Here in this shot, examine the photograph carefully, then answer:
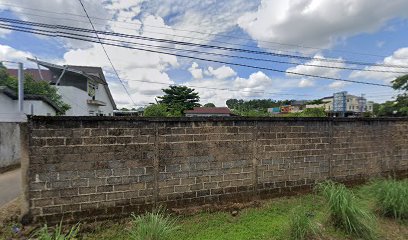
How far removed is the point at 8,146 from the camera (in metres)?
8.62

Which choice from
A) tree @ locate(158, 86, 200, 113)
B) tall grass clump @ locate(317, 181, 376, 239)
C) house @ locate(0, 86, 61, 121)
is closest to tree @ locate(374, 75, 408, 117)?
tree @ locate(158, 86, 200, 113)

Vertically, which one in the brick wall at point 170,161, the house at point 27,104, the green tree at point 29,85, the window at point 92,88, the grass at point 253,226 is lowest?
the grass at point 253,226

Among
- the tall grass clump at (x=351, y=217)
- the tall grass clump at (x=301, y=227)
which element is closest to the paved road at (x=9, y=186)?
the tall grass clump at (x=301, y=227)

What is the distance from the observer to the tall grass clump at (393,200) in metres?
4.18

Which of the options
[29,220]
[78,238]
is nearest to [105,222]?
[78,238]

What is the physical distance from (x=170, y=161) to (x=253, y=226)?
165 centimetres

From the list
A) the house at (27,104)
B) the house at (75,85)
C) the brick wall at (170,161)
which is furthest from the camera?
the house at (75,85)

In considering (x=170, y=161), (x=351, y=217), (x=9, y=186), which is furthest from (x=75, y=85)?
(x=351, y=217)

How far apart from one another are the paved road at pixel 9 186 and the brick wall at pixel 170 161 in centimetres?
222

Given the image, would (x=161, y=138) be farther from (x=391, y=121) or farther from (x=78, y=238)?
(x=391, y=121)

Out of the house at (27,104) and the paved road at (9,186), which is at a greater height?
the house at (27,104)

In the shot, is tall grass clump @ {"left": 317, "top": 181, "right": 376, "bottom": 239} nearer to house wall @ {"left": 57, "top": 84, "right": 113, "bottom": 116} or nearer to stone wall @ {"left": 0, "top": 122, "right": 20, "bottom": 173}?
stone wall @ {"left": 0, "top": 122, "right": 20, "bottom": 173}

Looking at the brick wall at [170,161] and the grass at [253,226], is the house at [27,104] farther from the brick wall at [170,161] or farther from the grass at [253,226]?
the grass at [253,226]

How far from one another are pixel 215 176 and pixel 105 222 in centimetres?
189
